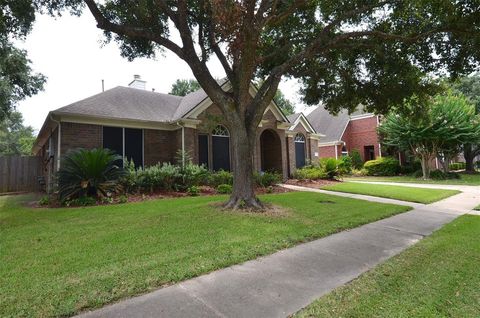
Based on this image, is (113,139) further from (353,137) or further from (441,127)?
(353,137)

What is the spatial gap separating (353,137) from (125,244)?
28156 millimetres

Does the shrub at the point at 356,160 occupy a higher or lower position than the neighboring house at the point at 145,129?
lower

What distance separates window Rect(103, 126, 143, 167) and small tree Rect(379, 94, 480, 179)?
15.9 metres

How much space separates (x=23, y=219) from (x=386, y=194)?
12.4 m

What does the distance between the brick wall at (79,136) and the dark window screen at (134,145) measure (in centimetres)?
122

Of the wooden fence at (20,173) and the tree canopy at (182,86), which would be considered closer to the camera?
the wooden fence at (20,173)

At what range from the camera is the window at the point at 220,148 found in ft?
50.0

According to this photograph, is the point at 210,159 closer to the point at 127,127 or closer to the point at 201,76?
the point at 127,127

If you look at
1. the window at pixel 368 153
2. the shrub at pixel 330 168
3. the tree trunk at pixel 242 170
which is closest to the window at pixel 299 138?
the shrub at pixel 330 168

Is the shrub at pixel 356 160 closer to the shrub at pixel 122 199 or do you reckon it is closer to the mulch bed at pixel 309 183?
the mulch bed at pixel 309 183

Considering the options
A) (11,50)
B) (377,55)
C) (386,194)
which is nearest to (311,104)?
(377,55)

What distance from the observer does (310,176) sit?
17.4m

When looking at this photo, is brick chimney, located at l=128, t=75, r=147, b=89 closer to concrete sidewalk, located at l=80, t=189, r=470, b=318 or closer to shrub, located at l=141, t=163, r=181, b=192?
shrub, located at l=141, t=163, r=181, b=192

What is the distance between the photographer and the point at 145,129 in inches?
544
